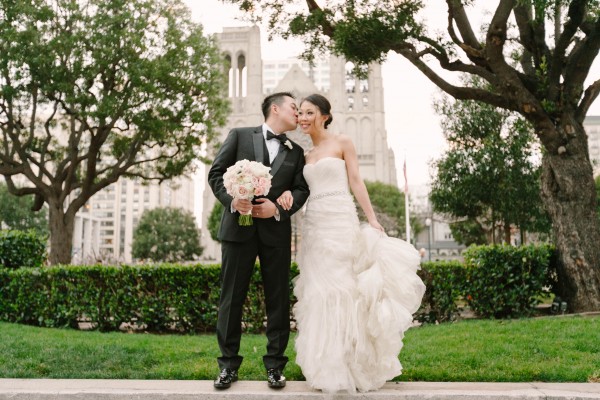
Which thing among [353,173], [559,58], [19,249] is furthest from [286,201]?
[19,249]

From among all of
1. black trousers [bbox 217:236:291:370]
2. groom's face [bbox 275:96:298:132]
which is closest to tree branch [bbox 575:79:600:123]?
groom's face [bbox 275:96:298:132]

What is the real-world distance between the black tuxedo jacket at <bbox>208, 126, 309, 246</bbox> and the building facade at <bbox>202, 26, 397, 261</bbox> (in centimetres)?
5271

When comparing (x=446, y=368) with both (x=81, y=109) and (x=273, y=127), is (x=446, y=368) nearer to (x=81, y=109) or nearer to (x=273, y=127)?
(x=273, y=127)

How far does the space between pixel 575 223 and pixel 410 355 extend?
525cm

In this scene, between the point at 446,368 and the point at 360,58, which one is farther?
the point at 360,58

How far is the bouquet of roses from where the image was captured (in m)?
3.62

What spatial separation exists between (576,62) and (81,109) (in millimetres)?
13596

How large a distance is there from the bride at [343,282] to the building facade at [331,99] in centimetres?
5270

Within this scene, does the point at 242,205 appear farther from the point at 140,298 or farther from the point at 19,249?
the point at 19,249

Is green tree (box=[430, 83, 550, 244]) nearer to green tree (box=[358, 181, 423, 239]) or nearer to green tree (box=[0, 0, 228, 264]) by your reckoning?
green tree (box=[0, 0, 228, 264])

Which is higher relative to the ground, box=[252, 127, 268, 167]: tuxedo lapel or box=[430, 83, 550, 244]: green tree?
box=[430, 83, 550, 244]: green tree

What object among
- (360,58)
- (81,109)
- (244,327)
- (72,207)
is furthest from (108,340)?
(72,207)

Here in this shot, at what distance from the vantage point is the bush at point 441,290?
325 inches

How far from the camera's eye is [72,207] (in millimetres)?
17234
